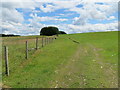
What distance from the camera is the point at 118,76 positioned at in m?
9.30

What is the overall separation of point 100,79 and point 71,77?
1524 millimetres

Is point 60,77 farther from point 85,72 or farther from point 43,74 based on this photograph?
point 85,72

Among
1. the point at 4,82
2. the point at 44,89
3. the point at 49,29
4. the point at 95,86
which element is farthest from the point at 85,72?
the point at 49,29

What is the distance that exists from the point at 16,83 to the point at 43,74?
1.98 metres

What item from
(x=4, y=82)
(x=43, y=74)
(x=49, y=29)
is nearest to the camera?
(x=4, y=82)

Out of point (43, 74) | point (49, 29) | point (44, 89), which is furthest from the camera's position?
point (49, 29)

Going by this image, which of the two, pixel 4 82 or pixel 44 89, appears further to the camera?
pixel 4 82

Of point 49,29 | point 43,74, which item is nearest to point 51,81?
point 43,74

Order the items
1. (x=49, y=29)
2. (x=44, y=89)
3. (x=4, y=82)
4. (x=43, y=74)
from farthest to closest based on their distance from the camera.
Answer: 1. (x=49, y=29)
2. (x=43, y=74)
3. (x=4, y=82)
4. (x=44, y=89)

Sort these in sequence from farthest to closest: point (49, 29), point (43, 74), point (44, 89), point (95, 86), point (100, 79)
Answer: point (49, 29) → point (43, 74) → point (100, 79) → point (95, 86) → point (44, 89)

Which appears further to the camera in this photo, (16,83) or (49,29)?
(49,29)

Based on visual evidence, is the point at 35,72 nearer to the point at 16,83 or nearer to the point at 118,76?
the point at 16,83

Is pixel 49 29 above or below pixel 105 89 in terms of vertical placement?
above

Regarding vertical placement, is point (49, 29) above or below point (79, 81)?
above
